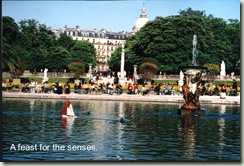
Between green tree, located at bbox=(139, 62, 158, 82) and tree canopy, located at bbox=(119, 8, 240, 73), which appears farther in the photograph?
tree canopy, located at bbox=(119, 8, 240, 73)

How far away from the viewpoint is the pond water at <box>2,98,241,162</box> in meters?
14.7

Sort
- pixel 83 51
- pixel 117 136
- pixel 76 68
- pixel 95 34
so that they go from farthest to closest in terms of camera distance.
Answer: pixel 95 34 < pixel 83 51 < pixel 76 68 < pixel 117 136

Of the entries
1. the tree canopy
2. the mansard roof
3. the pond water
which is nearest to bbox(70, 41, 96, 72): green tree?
the mansard roof

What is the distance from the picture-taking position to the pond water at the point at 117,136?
48.3ft

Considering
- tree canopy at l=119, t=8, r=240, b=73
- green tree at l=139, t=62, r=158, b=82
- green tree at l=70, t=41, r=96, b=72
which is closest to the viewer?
green tree at l=139, t=62, r=158, b=82

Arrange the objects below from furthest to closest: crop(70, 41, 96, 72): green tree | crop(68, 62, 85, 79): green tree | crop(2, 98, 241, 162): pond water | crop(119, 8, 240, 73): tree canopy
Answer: crop(70, 41, 96, 72): green tree, crop(68, 62, 85, 79): green tree, crop(119, 8, 240, 73): tree canopy, crop(2, 98, 241, 162): pond water

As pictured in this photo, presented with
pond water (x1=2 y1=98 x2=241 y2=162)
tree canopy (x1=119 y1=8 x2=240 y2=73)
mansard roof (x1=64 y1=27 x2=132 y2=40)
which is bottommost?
pond water (x1=2 y1=98 x2=241 y2=162)

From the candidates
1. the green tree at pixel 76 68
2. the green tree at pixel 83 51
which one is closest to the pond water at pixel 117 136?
the green tree at pixel 76 68

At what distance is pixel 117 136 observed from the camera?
681 inches

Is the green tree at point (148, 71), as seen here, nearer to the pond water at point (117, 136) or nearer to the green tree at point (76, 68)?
the green tree at point (76, 68)

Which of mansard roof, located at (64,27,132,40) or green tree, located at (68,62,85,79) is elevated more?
mansard roof, located at (64,27,132,40)

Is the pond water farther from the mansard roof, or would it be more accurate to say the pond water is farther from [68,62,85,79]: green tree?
the mansard roof

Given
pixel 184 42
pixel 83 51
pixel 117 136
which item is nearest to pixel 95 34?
pixel 83 51

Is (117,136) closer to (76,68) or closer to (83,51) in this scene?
(76,68)
